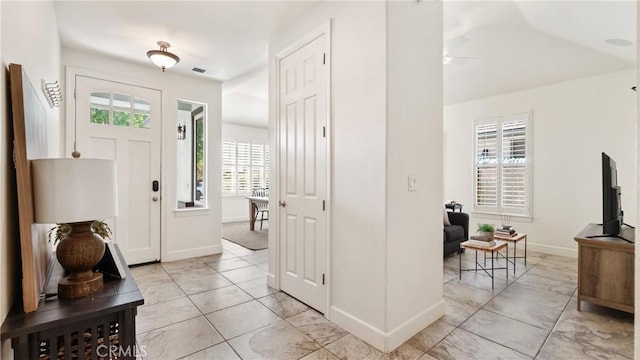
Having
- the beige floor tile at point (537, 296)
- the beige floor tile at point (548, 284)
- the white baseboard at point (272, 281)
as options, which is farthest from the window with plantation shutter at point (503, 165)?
the white baseboard at point (272, 281)

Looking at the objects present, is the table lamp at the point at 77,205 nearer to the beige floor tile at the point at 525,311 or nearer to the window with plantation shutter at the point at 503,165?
the beige floor tile at the point at 525,311

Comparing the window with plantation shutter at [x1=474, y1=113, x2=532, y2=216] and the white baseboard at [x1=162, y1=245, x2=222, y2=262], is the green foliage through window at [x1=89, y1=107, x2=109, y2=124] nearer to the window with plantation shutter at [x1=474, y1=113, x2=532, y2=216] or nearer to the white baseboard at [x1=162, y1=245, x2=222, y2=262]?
the white baseboard at [x1=162, y1=245, x2=222, y2=262]

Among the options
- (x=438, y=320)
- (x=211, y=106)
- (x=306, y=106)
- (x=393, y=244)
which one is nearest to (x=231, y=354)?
(x=393, y=244)

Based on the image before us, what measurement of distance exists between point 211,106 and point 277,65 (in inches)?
71.9

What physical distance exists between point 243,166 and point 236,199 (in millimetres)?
907

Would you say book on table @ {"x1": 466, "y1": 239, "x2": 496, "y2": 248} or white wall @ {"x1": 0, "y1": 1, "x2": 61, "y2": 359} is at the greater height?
white wall @ {"x1": 0, "y1": 1, "x2": 61, "y2": 359}

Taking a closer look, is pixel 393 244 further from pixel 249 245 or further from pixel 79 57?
pixel 79 57

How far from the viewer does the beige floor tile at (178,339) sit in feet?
6.75

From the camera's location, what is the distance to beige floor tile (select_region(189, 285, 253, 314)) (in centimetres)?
277

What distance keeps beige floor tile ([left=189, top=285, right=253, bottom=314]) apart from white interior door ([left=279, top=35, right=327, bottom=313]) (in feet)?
1.44

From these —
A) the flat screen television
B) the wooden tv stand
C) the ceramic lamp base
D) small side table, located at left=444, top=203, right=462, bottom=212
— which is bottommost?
the wooden tv stand

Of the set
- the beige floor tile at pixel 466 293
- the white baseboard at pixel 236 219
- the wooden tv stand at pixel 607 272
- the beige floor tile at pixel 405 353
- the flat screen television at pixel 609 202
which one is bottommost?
the beige floor tile at pixel 405 353

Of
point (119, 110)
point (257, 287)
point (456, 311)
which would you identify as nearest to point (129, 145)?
point (119, 110)

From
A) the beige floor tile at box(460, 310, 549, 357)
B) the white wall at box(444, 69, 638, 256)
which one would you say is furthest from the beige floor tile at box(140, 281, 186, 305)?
the white wall at box(444, 69, 638, 256)
